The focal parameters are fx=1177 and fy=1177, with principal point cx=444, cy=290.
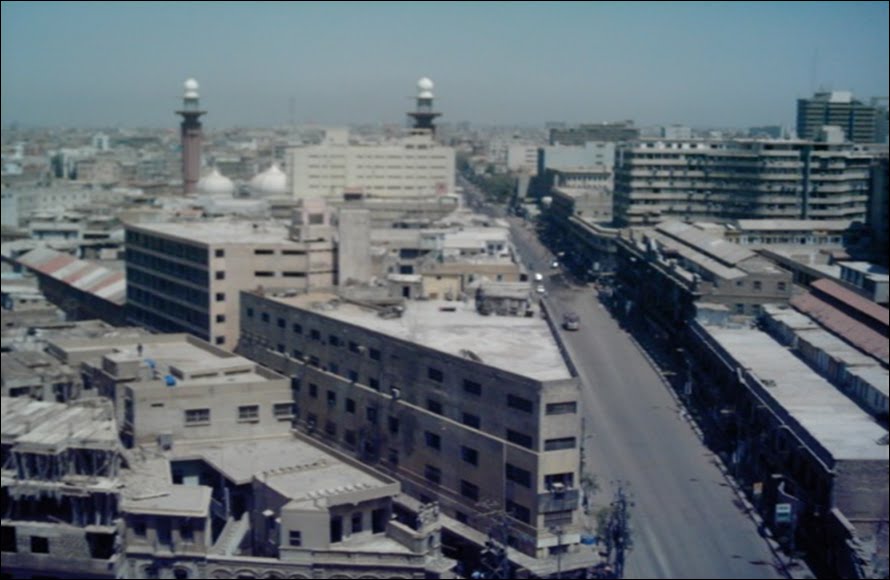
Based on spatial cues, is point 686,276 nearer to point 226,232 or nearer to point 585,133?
point 226,232

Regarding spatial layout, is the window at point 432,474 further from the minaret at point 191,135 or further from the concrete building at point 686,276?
the minaret at point 191,135

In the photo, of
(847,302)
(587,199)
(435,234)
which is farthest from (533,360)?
(587,199)

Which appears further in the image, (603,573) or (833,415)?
(833,415)

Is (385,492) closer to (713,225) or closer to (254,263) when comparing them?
(254,263)

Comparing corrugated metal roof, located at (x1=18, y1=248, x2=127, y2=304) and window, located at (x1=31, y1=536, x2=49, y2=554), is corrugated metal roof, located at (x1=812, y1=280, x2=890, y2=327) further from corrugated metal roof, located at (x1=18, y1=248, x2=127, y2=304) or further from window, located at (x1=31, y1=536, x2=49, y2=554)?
corrugated metal roof, located at (x1=18, y1=248, x2=127, y2=304)

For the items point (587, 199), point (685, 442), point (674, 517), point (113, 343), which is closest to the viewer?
point (674, 517)

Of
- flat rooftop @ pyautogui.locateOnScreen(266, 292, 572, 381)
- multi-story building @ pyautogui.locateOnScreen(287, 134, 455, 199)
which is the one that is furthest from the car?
multi-story building @ pyautogui.locateOnScreen(287, 134, 455, 199)

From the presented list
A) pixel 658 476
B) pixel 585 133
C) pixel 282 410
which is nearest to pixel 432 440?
pixel 282 410
